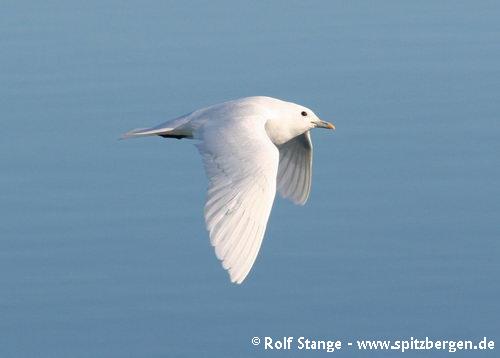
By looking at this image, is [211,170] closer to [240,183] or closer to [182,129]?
[240,183]

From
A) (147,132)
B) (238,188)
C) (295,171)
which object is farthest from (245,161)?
(295,171)

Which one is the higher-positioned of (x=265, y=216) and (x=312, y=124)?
(x=312, y=124)

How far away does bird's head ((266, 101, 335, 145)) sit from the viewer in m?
12.0

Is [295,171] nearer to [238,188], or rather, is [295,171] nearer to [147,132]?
[147,132]

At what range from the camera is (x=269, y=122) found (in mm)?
11922

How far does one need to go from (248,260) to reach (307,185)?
3289 mm

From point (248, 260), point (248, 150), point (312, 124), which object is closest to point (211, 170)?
point (248, 150)

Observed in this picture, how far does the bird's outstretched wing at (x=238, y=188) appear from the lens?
9930mm

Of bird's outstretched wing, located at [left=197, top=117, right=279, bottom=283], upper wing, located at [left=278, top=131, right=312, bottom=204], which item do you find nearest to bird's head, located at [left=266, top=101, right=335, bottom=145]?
upper wing, located at [left=278, top=131, right=312, bottom=204]

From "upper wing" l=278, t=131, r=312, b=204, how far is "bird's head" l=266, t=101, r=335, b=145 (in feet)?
1.63

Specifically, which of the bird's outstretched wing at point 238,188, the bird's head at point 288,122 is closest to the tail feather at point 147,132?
the bird's outstretched wing at point 238,188

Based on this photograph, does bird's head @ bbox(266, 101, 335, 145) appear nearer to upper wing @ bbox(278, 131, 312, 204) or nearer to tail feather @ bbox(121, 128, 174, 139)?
upper wing @ bbox(278, 131, 312, 204)

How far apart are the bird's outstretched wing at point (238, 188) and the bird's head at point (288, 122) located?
646 millimetres

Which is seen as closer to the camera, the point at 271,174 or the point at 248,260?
the point at 248,260
